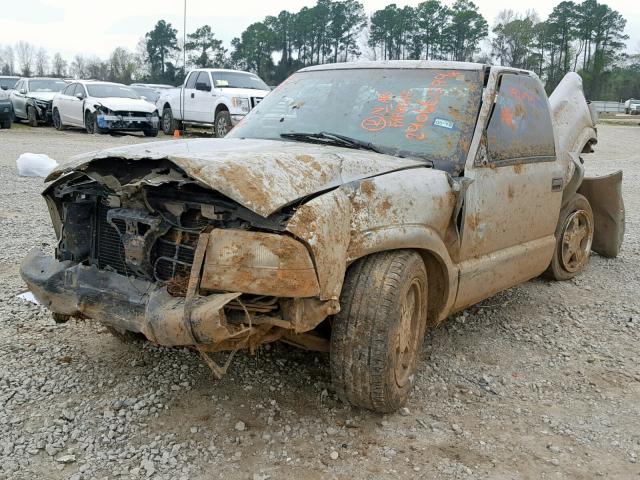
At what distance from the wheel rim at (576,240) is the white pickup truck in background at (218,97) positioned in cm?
1106

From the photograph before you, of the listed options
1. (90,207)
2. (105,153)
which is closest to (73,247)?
(90,207)

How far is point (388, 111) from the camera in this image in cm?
400

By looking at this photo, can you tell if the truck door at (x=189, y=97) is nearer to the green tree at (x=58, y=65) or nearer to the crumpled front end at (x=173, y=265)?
the crumpled front end at (x=173, y=265)

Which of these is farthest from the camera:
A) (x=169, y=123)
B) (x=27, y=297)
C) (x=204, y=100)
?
(x=169, y=123)

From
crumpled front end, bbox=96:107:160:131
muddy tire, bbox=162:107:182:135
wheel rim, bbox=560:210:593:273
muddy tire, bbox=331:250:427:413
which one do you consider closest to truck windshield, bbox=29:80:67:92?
muddy tire, bbox=162:107:182:135

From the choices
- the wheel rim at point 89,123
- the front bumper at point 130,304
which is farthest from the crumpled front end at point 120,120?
the front bumper at point 130,304

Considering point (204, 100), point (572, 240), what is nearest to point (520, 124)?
point (572, 240)

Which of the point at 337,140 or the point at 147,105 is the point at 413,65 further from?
the point at 147,105

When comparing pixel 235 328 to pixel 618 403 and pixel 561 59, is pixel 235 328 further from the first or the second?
pixel 561 59

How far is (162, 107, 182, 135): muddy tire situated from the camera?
19672 mm

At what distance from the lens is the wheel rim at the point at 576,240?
18.5 feet

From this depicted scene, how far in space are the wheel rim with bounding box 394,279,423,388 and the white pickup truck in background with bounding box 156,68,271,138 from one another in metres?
12.8

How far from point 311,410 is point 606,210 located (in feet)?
14.0

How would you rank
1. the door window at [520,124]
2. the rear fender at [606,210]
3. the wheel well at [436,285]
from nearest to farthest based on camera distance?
1. the wheel well at [436,285]
2. the door window at [520,124]
3. the rear fender at [606,210]
